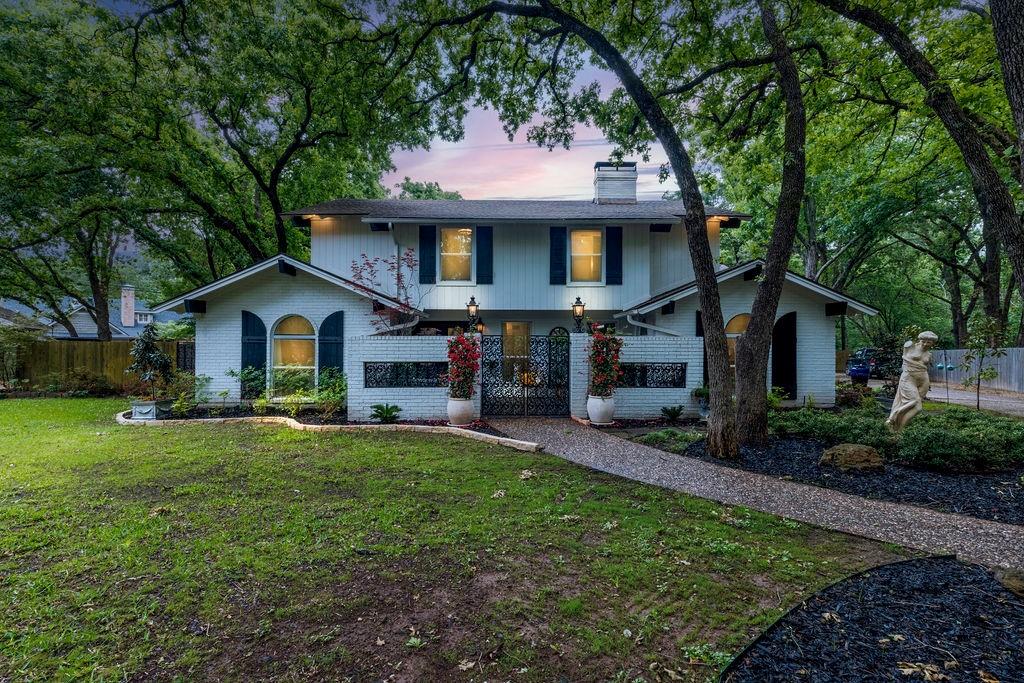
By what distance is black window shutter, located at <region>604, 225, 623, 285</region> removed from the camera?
13.0 meters

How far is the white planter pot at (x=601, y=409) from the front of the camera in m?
8.91

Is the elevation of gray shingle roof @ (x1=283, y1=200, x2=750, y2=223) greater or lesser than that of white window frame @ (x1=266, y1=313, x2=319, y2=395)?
greater

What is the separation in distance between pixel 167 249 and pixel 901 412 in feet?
69.6

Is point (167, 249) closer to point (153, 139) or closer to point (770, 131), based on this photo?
point (153, 139)

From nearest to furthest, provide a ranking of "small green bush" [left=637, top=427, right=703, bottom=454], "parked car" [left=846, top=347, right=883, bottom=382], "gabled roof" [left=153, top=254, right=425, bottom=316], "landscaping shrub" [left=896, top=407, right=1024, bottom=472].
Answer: "landscaping shrub" [left=896, top=407, right=1024, bottom=472] < "small green bush" [left=637, top=427, right=703, bottom=454] < "gabled roof" [left=153, top=254, right=425, bottom=316] < "parked car" [left=846, top=347, right=883, bottom=382]

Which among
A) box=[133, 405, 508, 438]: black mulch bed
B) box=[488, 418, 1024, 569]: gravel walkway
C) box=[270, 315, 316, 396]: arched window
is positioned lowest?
box=[488, 418, 1024, 569]: gravel walkway

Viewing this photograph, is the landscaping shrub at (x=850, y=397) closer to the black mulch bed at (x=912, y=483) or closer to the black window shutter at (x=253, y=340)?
the black mulch bed at (x=912, y=483)

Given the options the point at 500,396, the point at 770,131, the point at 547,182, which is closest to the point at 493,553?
the point at 500,396

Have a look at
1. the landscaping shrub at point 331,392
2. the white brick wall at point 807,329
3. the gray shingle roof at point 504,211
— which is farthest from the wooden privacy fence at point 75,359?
the white brick wall at point 807,329

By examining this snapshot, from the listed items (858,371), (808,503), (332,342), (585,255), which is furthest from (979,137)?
(858,371)

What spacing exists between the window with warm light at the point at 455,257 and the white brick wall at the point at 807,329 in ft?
20.7

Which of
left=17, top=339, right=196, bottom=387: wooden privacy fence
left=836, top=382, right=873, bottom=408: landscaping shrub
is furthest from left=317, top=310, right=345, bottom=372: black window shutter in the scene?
left=836, top=382, right=873, bottom=408: landscaping shrub

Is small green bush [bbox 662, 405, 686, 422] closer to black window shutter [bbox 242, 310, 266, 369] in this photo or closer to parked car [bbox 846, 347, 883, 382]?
black window shutter [bbox 242, 310, 266, 369]

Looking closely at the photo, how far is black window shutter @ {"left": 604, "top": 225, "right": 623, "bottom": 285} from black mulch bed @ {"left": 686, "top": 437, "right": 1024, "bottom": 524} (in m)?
7.22
